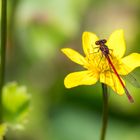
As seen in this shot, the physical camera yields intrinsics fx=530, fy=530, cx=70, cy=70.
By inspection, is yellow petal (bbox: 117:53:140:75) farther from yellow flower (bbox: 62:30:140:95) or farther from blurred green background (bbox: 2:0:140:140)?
blurred green background (bbox: 2:0:140:140)

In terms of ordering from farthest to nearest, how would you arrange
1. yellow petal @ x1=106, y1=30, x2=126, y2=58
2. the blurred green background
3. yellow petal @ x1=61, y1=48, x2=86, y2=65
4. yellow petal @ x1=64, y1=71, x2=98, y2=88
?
the blurred green background, yellow petal @ x1=106, y1=30, x2=126, y2=58, yellow petal @ x1=61, y1=48, x2=86, y2=65, yellow petal @ x1=64, y1=71, x2=98, y2=88

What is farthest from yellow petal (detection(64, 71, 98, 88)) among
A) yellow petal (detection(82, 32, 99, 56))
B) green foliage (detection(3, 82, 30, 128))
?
green foliage (detection(3, 82, 30, 128))

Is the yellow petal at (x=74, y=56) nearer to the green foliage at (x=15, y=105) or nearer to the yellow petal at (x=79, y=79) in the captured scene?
the yellow petal at (x=79, y=79)

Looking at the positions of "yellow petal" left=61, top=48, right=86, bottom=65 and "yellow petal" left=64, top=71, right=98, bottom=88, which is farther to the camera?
"yellow petal" left=61, top=48, right=86, bottom=65

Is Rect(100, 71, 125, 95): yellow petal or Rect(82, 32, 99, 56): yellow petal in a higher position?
Rect(82, 32, 99, 56): yellow petal

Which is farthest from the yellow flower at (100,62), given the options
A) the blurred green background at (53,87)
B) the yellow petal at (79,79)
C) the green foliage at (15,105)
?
the blurred green background at (53,87)

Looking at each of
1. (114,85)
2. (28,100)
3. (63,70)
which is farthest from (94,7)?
(114,85)

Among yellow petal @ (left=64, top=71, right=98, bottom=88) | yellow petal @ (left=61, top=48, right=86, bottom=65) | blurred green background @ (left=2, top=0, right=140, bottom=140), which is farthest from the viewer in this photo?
blurred green background @ (left=2, top=0, right=140, bottom=140)
